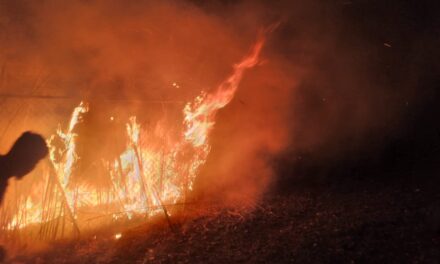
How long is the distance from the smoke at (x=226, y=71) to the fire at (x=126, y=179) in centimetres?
35

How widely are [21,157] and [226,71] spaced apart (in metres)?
3.86

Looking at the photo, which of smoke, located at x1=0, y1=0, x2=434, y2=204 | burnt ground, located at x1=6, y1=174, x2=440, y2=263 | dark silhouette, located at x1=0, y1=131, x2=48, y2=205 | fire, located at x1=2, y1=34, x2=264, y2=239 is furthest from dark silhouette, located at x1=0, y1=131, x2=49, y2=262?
burnt ground, located at x1=6, y1=174, x2=440, y2=263

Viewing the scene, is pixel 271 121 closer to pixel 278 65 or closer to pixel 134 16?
pixel 278 65

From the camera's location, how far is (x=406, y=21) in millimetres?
7445

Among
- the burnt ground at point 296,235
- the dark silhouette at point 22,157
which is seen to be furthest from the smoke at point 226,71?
the burnt ground at point 296,235

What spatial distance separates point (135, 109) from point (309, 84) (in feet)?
11.7

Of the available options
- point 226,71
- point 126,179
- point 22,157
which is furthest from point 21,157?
point 226,71

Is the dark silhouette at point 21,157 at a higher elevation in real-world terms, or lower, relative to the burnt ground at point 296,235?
higher

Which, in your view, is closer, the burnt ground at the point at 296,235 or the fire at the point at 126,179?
the burnt ground at the point at 296,235

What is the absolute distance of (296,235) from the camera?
428cm

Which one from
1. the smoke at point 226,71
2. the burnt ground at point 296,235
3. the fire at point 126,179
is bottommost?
the burnt ground at point 296,235

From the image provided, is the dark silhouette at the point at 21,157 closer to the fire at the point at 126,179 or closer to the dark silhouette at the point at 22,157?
the dark silhouette at the point at 22,157

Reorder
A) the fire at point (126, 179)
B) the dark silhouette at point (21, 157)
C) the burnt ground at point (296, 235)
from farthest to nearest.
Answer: the fire at point (126, 179), the dark silhouette at point (21, 157), the burnt ground at point (296, 235)

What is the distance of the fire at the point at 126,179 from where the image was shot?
4.74 meters
